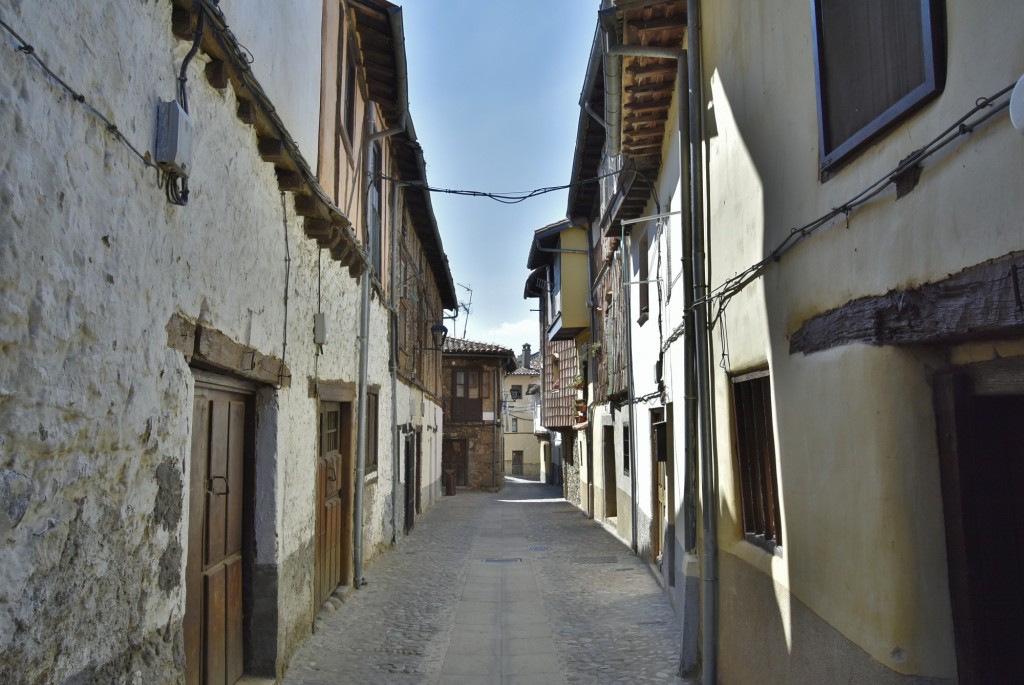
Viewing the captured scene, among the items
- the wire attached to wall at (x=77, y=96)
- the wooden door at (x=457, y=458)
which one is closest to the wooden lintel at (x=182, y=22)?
the wire attached to wall at (x=77, y=96)

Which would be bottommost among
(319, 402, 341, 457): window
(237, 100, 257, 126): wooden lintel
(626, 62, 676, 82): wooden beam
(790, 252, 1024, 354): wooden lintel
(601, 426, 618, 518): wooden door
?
(601, 426, 618, 518): wooden door

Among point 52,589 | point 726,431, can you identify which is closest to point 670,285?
point 726,431

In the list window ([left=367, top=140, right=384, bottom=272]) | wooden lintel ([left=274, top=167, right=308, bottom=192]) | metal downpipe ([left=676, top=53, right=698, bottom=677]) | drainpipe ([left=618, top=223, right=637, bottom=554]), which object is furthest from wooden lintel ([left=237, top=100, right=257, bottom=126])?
drainpipe ([left=618, top=223, right=637, bottom=554])

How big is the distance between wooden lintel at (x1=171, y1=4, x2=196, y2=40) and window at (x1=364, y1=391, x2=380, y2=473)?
741 centimetres

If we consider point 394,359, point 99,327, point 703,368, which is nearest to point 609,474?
point 394,359

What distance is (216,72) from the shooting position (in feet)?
13.7

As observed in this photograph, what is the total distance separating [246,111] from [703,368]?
3.54m

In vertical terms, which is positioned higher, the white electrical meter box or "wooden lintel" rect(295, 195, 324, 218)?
"wooden lintel" rect(295, 195, 324, 218)

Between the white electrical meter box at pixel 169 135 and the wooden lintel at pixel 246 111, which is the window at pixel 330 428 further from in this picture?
the white electrical meter box at pixel 169 135

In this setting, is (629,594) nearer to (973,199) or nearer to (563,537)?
(563,537)

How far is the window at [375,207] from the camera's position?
10827 millimetres

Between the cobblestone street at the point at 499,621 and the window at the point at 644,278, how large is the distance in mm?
3319

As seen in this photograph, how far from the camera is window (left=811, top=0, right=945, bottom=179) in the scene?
279cm

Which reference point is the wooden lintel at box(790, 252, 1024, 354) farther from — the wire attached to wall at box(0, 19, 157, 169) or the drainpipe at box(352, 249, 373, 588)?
the drainpipe at box(352, 249, 373, 588)
